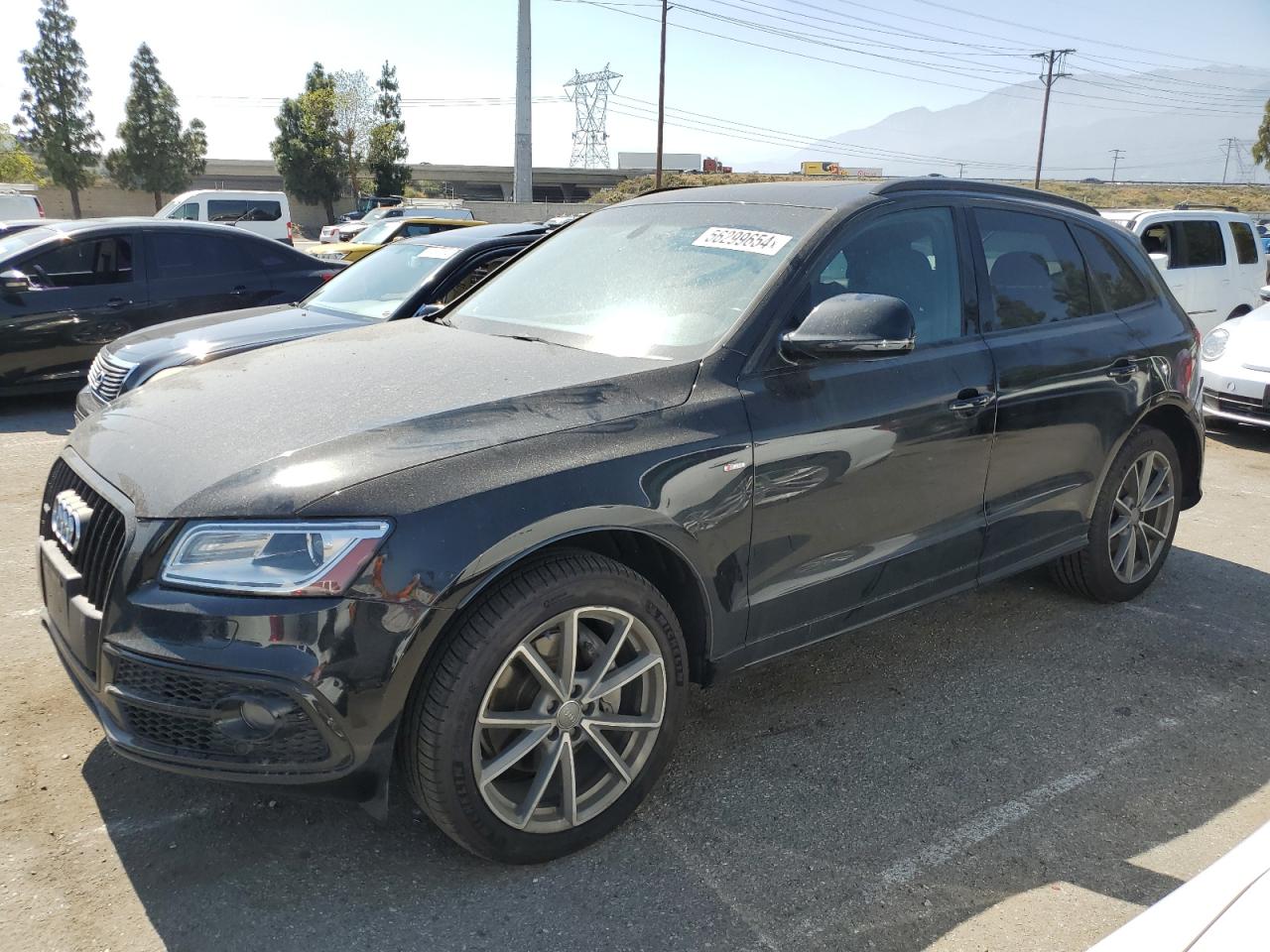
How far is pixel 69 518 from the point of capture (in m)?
2.58

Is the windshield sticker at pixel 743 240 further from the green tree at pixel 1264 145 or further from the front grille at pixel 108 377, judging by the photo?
the green tree at pixel 1264 145

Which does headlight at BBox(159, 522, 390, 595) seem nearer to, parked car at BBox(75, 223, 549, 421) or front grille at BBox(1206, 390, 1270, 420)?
parked car at BBox(75, 223, 549, 421)

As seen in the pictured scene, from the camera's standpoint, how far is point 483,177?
307 feet

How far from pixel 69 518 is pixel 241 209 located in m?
23.5

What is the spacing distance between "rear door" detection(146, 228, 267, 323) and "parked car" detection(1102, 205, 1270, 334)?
936 cm

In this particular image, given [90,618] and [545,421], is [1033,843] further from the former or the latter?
[90,618]

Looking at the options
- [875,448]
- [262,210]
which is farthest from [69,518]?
[262,210]

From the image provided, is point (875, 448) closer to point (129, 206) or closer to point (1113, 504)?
point (1113, 504)

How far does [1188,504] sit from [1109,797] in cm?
237

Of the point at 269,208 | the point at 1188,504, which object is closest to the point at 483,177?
the point at 269,208

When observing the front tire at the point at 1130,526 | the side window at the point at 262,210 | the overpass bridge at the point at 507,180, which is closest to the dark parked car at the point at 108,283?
the front tire at the point at 1130,526

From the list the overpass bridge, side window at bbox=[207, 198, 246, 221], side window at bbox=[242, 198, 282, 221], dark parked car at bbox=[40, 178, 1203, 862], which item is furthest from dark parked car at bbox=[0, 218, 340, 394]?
the overpass bridge

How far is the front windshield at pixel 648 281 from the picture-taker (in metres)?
3.03

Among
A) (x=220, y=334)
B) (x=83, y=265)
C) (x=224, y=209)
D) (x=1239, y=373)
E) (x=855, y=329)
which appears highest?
(x=224, y=209)
